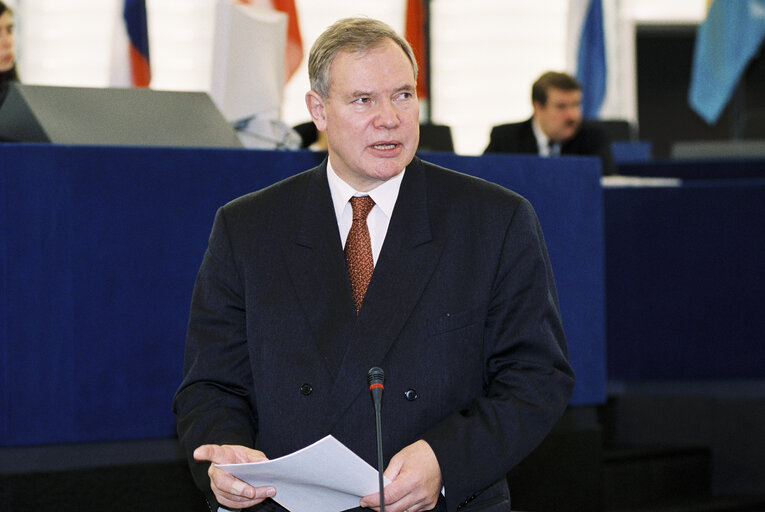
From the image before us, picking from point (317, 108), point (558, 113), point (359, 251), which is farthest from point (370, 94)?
point (558, 113)

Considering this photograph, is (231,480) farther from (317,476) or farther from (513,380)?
(513,380)

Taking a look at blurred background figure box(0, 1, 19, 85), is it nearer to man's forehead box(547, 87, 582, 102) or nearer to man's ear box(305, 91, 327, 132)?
man's forehead box(547, 87, 582, 102)

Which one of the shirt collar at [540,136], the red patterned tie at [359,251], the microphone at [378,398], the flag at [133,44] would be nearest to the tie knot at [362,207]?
the red patterned tie at [359,251]

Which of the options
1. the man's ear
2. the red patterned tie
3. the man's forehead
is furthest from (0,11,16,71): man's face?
the red patterned tie

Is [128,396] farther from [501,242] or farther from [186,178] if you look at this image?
[501,242]

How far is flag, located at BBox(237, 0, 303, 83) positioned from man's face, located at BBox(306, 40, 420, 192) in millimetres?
4144

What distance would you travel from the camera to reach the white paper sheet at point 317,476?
1.70 m

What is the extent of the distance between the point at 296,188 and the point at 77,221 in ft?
4.18

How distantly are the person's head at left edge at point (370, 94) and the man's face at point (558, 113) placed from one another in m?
4.25

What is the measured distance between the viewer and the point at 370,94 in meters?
2.01

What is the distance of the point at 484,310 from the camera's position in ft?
6.49

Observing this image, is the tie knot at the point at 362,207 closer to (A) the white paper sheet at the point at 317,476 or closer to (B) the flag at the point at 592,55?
(A) the white paper sheet at the point at 317,476

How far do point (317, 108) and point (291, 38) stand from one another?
4.33 metres

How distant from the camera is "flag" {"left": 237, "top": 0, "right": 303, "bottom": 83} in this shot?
20.5 ft
